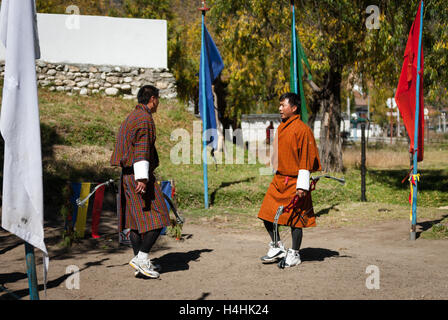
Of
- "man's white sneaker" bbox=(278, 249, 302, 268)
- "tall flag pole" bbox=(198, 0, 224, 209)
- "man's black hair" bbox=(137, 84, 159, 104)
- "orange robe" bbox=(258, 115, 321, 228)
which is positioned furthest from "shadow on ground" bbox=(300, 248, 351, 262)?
"tall flag pole" bbox=(198, 0, 224, 209)

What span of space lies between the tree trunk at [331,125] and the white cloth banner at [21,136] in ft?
38.6

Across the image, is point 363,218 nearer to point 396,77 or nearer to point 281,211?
point 281,211

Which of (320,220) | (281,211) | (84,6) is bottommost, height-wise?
(320,220)

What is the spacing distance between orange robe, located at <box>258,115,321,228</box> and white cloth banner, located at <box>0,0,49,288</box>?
263cm

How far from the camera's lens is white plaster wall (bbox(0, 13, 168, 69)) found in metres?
15.2

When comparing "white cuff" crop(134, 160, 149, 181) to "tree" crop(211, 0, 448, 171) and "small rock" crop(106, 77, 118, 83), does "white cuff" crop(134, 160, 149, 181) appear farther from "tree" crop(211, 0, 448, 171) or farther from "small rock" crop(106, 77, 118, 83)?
"small rock" crop(106, 77, 118, 83)

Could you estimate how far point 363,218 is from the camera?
9.05 meters

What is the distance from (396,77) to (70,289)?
11.1 m

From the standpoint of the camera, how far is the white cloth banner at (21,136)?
3.43 meters

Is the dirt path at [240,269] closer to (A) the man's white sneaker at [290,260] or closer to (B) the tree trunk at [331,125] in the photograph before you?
(A) the man's white sneaker at [290,260]

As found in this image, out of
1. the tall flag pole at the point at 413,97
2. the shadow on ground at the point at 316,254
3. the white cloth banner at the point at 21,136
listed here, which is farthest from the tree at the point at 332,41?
the white cloth banner at the point at 21,136
